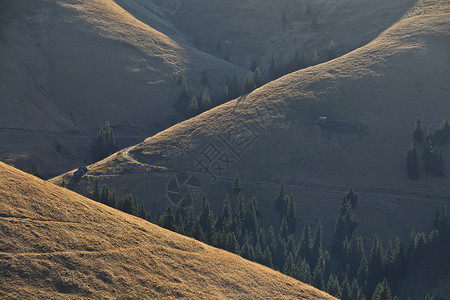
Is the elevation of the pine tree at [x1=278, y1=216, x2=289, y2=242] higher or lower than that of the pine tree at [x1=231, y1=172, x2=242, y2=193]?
lower

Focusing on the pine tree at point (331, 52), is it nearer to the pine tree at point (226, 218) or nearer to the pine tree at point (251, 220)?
the pine tree at point (226, 218)

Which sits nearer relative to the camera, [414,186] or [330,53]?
[414,186]

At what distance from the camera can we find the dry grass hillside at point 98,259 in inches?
1781

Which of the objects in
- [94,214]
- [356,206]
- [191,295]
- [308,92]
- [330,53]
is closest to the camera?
[191,295]

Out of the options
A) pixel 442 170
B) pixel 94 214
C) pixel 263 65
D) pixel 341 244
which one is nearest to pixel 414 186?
pixel 442 170

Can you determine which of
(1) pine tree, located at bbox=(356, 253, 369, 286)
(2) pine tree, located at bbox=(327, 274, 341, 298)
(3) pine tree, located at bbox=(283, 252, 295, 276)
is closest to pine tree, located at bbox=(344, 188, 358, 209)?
(1) pine tree, located at bbox=(356, 253, 369, 286)

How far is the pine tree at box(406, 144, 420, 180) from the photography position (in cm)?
10875

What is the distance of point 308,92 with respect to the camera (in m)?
133

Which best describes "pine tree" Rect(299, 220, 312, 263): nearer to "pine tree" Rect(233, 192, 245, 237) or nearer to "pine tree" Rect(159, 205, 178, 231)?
"pine tree" Rect(233, 192, 245, 237)

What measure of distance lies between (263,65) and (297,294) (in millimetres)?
140750

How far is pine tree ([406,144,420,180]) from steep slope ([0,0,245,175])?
6987 cm

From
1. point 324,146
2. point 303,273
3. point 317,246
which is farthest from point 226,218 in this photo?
point 324,146

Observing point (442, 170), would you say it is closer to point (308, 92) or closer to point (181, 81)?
point (308, 92)

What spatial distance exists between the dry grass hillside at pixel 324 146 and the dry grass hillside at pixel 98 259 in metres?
43.2
